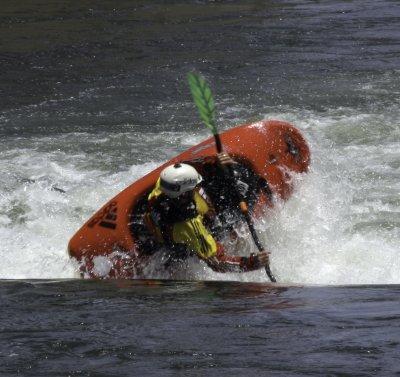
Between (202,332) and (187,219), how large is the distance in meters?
1.38

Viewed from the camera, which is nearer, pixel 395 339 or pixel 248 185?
pixel 395 339

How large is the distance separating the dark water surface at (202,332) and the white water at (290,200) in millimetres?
1200

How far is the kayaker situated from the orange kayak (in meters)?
0.53

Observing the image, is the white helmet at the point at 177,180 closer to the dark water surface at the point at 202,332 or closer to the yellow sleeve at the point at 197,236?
the yellow sleeve at the point at 197,236

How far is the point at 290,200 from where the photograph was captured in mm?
7320

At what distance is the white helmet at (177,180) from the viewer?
555 centimetres

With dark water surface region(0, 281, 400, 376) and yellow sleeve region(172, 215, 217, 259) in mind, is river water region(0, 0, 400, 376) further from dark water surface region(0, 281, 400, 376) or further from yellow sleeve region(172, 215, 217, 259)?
yellow sleeve region(172, 215, 217, 259)

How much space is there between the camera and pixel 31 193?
895 cm

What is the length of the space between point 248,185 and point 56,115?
5.13 metres

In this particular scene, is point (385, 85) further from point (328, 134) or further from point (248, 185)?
point (248, 185)

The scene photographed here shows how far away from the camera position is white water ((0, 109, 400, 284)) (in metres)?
7.02

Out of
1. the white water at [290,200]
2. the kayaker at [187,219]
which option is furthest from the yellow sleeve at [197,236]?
the white water at [290,200]

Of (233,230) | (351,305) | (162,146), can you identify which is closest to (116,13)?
(162,146)

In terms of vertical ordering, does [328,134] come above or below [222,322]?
above
